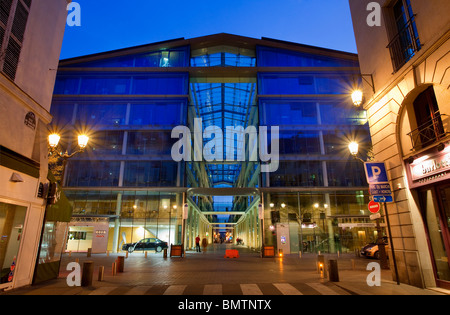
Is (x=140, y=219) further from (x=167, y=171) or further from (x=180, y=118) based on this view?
(x=180, y=118)

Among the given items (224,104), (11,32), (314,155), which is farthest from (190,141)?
(11,32)

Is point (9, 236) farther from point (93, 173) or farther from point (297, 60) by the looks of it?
→ point (297, 60)

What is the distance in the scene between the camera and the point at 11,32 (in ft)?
31.0

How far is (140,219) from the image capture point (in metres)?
30.5

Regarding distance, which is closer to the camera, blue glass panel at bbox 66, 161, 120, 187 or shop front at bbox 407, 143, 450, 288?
shop front at bbox 407, 143, 450, 288

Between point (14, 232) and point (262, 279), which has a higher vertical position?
point (14, 232)

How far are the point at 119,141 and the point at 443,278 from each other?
3168 centimetres

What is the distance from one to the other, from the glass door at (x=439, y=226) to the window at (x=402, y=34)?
5005mm

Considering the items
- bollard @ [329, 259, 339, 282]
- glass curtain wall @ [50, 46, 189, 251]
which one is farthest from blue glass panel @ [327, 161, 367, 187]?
bollard @ [329, 259, 339, 282]

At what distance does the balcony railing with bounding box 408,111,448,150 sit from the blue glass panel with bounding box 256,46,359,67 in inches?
1100

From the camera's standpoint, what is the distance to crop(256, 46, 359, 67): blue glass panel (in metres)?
35.2

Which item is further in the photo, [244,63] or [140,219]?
[244,63]

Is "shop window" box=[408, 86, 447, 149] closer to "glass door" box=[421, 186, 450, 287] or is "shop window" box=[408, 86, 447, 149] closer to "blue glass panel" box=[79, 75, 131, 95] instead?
"glass door" box=[421, 186, 450, 287]
